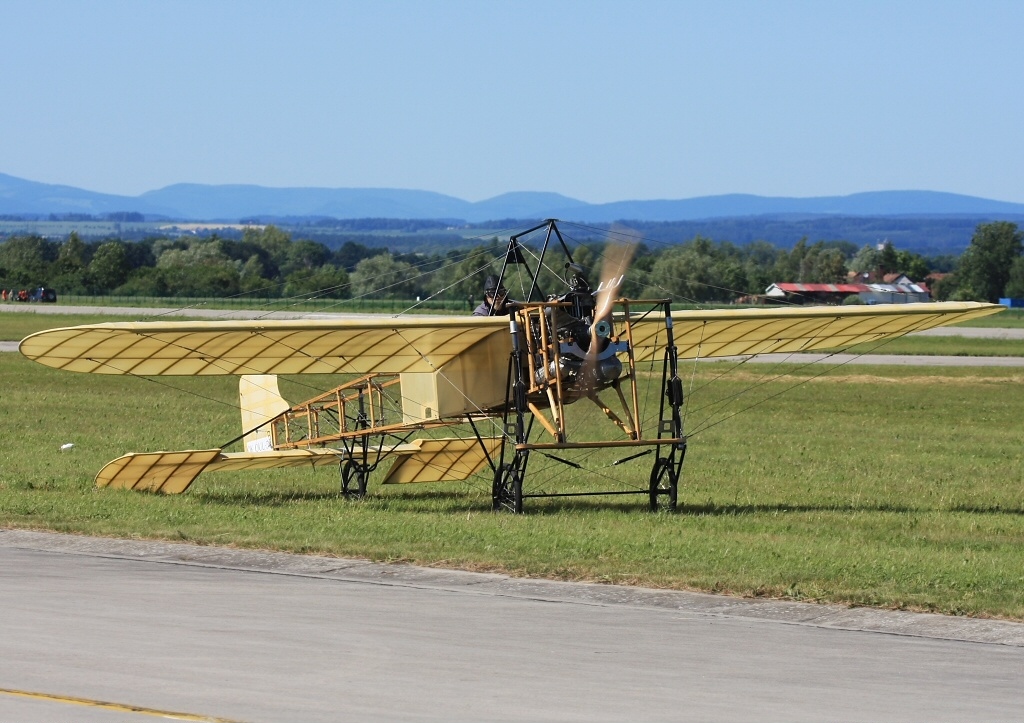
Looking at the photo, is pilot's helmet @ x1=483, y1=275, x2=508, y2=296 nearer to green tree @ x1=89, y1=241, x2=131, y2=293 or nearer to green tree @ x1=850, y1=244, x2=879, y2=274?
green tree @ x1=89, y1=241, x2=131, y2=293

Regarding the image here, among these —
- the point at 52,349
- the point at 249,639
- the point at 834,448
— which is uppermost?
the point at 52,349

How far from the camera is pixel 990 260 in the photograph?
105562 millimetres

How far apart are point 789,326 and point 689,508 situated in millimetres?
2837

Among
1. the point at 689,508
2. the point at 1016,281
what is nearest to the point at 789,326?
the point at 689,508

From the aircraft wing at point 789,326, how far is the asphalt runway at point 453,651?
5455 mm

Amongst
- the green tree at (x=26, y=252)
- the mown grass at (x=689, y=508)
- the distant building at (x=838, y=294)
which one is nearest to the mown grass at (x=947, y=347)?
the mown grass at (x=689, y=508)

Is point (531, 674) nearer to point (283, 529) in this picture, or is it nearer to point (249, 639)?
point (249, 639)

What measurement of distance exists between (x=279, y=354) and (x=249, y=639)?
6958 mm

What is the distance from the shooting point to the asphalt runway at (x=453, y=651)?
6.97 metres

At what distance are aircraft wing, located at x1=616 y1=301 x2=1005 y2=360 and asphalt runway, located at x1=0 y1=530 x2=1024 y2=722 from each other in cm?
546

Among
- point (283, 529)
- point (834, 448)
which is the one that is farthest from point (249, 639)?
point (834, 448)

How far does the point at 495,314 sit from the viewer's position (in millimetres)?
14914

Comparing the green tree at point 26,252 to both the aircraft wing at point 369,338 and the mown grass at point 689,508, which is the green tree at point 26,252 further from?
the aircraft wing at point 369,338

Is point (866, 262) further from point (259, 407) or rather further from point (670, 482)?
point (670, 482)
